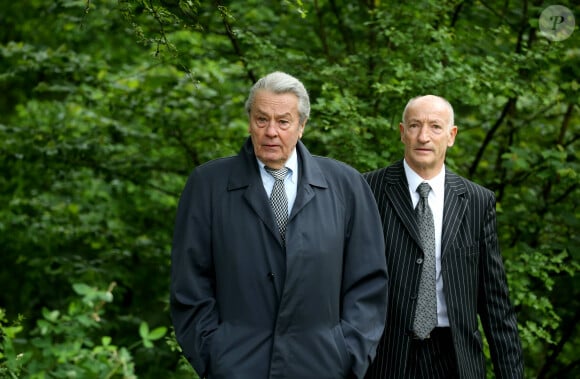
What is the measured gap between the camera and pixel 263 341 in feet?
10.4

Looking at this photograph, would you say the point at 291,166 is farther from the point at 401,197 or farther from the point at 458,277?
the point at 458,277

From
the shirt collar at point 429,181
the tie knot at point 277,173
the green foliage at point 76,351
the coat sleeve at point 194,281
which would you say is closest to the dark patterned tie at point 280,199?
the tie knot at point 277,173

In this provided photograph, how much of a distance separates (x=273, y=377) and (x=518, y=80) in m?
3.56

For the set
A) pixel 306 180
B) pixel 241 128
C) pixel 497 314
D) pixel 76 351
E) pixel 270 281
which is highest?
pixel 306 180

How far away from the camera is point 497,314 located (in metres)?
3.81

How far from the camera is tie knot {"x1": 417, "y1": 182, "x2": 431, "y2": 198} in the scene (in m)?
3.78

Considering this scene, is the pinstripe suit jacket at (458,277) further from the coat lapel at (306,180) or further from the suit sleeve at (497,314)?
the coat lapel at (306,180)

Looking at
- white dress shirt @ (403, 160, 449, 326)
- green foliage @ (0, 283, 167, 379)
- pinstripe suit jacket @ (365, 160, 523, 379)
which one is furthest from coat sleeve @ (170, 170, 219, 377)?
white dress shirt @ (403, 160, 449, 326)

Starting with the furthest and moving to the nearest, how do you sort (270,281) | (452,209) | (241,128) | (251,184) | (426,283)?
(241,128) → (452,209) → (426,283) → (251,184) → (270,281)

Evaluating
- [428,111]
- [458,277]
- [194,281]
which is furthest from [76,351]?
[428,111]

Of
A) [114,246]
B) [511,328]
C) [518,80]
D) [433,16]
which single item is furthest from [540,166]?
[114,246]

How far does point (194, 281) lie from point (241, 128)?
4121 millimetres

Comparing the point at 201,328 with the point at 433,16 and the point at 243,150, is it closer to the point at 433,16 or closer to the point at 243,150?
the point at 243,150

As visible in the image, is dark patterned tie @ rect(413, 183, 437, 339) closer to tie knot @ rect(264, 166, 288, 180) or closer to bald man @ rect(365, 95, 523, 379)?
bald man @ rect(365, 95, 523, 379)
